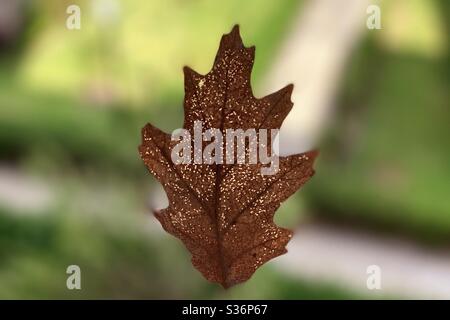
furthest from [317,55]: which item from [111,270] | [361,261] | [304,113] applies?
[111,270]

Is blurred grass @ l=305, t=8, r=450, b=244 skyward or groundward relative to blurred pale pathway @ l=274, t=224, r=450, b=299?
skyward

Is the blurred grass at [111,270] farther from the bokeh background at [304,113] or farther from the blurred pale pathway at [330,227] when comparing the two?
the blurred pale pathway at [330,227]

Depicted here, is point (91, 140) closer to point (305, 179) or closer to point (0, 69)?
point (0, 69)

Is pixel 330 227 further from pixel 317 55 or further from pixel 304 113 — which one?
pixel 317 55

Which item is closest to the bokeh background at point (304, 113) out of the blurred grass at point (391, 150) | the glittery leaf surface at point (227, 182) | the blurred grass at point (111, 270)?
the blurred grass at point (391, 150)

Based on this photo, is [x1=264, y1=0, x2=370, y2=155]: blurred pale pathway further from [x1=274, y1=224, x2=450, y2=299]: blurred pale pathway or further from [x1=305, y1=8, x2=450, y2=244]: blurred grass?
[x1=274, y1=224, x2=450, y2=299]: blurred pale pathway

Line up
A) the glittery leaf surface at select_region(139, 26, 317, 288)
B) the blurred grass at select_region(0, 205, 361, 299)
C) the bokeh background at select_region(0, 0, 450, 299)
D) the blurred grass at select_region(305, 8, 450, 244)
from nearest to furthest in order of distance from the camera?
the glittery leaf surface at select_region(139, 26, 317, 288) < the blurred grass at select_region(0, 205, 361, 299) < the bokeh background at select_region(0, 0, 450, 299) < the blurred grass at select_region(305, 8, 450, 244)

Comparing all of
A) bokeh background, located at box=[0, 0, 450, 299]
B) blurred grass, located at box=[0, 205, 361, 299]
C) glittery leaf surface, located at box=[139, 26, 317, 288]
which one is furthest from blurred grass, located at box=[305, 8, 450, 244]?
glittery leaf surface, located at box=[139, 26, 317, 288]
